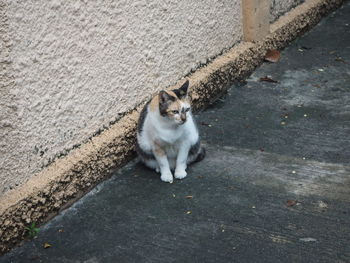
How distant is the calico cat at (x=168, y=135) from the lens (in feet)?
12.7

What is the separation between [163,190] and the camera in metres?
3.94

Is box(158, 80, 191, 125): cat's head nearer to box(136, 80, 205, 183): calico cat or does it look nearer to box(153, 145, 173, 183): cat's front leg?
box(136, 80, 205, 183): calico cat

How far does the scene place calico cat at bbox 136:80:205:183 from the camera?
3859 mm

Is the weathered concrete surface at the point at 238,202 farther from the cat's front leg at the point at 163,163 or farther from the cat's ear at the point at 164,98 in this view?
the cat's ear at the point at 164,98

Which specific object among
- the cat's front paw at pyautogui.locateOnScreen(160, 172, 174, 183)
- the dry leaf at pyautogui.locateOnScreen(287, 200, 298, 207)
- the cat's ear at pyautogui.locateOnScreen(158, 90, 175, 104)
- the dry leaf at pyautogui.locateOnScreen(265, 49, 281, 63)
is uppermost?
the cat's ear at pyautogui.locateOnScreen(158, 90, 175, 104)

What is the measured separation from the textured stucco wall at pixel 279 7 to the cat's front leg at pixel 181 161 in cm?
310

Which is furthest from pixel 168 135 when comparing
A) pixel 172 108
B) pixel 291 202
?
pixel 291 202

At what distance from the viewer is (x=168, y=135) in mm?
3947

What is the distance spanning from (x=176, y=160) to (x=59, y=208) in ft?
3.14

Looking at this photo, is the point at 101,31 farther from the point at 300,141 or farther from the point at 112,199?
the point at 300,141

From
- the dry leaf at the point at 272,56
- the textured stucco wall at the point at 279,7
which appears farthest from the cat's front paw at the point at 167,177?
the textured stucco wall at the point at 279,7

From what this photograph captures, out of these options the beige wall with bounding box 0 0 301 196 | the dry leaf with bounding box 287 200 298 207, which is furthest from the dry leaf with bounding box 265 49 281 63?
the dry leaf with bounding box 287 200 298 207

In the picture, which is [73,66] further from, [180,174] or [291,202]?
[291,202]

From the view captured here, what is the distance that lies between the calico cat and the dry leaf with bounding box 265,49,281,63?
2441mm
